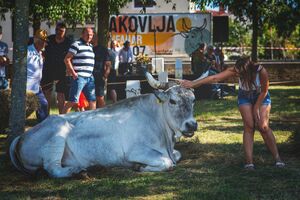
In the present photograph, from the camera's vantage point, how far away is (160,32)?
29406mm

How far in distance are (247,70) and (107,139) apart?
6.68 ft

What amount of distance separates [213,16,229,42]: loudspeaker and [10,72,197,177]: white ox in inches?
747

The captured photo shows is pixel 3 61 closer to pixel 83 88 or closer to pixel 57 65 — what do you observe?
pixel 57 65

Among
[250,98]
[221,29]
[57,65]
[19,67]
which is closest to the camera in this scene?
[250,98]

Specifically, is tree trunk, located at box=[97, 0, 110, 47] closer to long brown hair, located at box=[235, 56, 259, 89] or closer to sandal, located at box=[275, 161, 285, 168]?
long brown hair, located at box=[235, 56, 259, 89]

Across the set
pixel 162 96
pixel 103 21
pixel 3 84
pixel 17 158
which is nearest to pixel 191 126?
pixel 162 96

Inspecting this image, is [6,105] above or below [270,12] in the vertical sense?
below

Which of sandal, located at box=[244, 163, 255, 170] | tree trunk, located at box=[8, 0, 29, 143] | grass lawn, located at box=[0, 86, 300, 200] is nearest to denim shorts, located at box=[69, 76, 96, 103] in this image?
grass lawn, located at box=[0, 86, 300, 200]

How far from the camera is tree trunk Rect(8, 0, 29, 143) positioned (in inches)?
328

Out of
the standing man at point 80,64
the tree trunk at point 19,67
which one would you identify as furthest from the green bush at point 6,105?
the tree trunk at point 19,67

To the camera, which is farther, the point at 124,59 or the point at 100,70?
the point at 124,59

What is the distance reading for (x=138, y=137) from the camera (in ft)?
24.9

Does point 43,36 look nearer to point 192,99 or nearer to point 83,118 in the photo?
point 83,118

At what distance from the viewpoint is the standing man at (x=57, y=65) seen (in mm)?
11797
